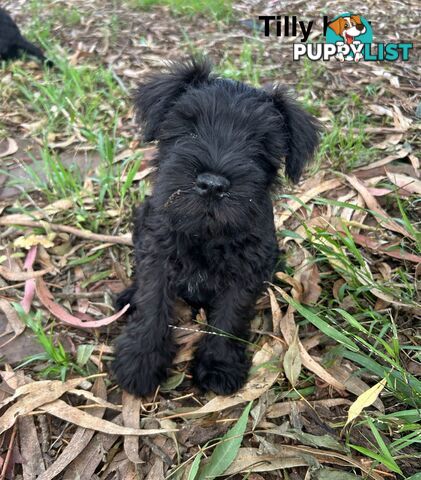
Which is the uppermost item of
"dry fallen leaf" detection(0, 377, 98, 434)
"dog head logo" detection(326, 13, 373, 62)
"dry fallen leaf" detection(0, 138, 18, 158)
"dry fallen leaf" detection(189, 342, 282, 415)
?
"dog head logo" detection(326, 13, 373, 62)

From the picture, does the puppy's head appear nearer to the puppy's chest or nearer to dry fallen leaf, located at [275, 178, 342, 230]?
the puppy's chest

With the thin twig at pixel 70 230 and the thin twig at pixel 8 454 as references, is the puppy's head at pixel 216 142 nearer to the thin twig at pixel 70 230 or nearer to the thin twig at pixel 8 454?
the thin twig at pixel 70 230

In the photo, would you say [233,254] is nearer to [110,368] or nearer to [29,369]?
[110,368]

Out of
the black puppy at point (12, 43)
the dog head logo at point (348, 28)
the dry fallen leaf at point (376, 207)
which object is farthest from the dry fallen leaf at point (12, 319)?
the dog head logo at point (348, 28)

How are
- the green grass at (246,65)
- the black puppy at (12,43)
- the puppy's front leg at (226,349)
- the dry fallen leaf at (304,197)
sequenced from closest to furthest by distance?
1. the puppy's front leg at (226,349)
2. the dry fallen leaf at (304,197)
3. the green grass at (246,65)
4. the black puppy at (12,43)

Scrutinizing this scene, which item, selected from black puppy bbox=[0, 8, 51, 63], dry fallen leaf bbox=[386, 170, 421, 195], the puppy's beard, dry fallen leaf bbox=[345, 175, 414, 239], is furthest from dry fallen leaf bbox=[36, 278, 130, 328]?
black puppy bbox=[0, 8, 51, 63]

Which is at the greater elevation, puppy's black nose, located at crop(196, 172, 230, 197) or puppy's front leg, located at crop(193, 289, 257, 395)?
puppy's black nose, located at crop(196, 172, 230, 197)
